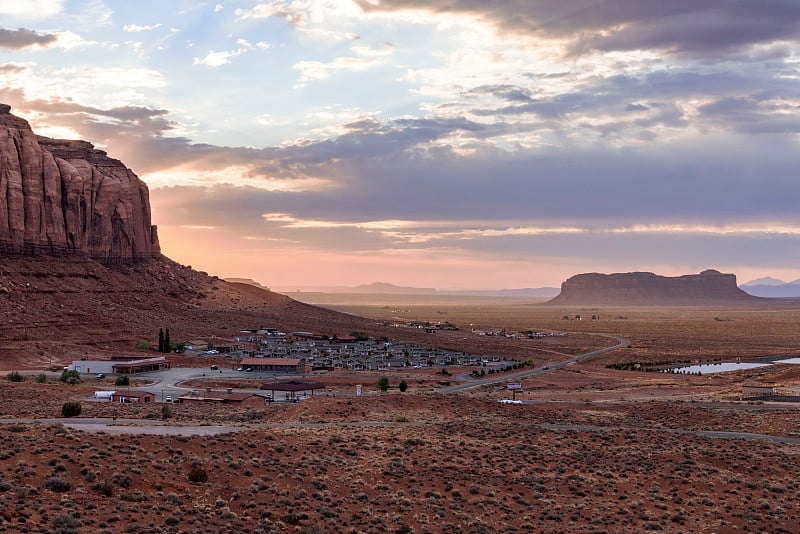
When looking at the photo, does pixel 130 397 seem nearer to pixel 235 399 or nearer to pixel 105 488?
pixel 235 399

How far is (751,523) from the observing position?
96.4 feet

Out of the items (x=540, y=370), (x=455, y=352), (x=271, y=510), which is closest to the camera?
(x=271, y=510)

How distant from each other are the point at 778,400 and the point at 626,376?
33.0m

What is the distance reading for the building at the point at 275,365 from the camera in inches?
3878

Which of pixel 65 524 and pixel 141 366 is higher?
pixel 65 524

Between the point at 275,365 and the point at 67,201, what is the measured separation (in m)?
72.5

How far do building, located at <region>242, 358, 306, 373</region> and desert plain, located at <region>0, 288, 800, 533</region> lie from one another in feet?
123

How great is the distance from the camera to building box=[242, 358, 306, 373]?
98500 millimetres

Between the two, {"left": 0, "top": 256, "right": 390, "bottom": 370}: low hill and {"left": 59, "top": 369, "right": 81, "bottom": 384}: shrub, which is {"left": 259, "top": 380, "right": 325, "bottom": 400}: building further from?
{"left": 0, "top": 256, "right": 390, "bottom": 370}: low hill

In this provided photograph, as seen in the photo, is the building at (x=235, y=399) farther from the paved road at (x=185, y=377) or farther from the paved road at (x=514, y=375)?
the paved road at (x=514, y=375)

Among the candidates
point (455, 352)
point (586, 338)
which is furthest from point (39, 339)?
point (586, 338)

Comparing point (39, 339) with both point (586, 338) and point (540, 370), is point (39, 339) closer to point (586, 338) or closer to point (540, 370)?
point (540, 370)

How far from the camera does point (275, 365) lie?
324ft

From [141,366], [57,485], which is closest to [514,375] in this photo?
[141,366]
